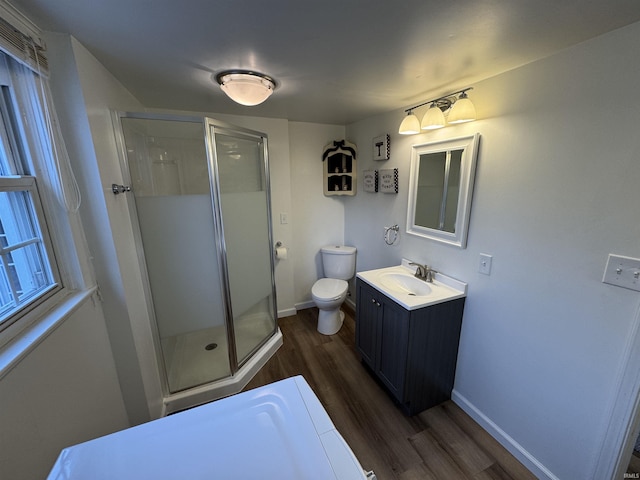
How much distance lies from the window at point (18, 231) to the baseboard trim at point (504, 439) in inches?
93.2

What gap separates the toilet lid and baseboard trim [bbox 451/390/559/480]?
47.0 inches

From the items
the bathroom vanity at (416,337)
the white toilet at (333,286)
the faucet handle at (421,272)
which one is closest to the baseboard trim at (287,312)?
the white toilet at (333,286)

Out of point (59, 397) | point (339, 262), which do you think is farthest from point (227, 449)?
point (339, 262)

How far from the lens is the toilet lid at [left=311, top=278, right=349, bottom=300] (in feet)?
8.07

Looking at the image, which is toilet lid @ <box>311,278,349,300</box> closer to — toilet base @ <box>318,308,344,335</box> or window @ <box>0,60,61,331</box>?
toilet base @ <box>318,308,344,335</box>

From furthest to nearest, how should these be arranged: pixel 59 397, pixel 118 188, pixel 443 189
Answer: pixel 443 189
pixel 118 188
pixel 59 397

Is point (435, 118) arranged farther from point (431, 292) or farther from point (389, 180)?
point (431, 292)

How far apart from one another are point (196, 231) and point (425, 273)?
1.68 metres

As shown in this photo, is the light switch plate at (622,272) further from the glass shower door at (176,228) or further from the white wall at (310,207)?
the white wall at (310,207)

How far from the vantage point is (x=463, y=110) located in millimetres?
1410

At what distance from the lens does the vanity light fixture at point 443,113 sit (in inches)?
55.5

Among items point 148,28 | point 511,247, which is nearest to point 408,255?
point 511,247

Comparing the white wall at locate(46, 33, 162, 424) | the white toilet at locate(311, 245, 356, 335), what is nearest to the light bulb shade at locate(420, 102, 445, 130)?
the white toilet at locate(311, 245, 356, 335)

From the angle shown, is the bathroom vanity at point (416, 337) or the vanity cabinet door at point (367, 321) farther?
the vanity cabinet door at point (367, 321)
